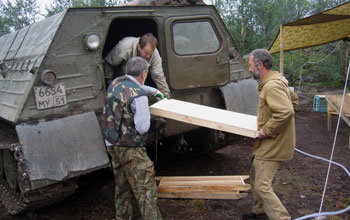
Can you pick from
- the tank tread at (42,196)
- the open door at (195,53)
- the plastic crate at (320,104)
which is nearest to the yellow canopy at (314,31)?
the plastic crate at (320,104)

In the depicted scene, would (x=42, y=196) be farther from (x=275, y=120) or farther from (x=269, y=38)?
(x=269, y=38)

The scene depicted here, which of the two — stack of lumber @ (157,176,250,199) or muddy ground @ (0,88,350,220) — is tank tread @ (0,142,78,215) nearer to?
muddy ground @ (0,88,350,220)

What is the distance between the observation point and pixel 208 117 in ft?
10.1

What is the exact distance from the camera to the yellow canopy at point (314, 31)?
7147 millimetres

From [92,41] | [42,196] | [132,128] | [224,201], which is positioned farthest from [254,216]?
[92,41]

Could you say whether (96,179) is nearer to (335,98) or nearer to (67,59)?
(67,59)

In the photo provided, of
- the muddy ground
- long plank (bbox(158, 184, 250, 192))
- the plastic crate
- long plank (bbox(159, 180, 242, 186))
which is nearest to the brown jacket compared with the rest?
the muddy ground

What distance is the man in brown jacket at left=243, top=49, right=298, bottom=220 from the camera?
2820 millimetres

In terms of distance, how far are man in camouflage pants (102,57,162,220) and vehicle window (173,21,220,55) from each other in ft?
4.57

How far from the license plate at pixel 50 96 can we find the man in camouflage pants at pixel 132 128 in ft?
1.79

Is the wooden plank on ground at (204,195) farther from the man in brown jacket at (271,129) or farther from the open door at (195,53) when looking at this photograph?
the open door at (195,53)

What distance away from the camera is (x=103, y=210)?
12.9 feet

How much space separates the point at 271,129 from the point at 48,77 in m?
2.12

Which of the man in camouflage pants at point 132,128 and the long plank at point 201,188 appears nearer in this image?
the man in camouflage pants at point 132,128
